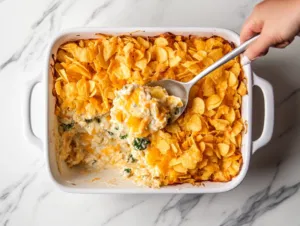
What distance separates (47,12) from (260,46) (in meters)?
0.66

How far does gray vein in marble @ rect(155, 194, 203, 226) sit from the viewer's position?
155cm

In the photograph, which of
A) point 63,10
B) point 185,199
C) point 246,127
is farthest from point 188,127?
point 63,10

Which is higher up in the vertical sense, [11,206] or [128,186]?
[128,186]

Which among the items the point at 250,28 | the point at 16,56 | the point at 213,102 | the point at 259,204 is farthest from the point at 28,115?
the point at 259,204

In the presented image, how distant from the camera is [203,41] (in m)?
1.40

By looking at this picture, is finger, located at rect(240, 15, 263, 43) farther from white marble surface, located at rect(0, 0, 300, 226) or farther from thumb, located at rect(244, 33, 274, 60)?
white marble surface, located at rect(0, 0, 300, 226)

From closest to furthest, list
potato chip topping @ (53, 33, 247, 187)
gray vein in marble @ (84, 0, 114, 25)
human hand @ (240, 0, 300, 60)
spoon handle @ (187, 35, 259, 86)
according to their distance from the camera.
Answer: human hand @ (240, 0, 300, 60) < spoon handle @ (187, 35, 259, 86) < potato chip topping @ (53, 33, 247, 187) < gray vein in marble @ (84, 0, 114, 25)

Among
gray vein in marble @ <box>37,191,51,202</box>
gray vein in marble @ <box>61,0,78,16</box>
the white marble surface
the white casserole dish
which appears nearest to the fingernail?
the white casserole dish

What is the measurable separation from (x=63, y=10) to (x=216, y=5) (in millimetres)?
444

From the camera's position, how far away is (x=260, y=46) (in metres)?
1.20

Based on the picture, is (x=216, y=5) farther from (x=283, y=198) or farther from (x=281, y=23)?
(x=283, y=198)

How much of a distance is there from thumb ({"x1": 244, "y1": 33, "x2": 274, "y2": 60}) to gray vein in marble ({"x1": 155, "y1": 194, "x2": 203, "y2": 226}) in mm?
495

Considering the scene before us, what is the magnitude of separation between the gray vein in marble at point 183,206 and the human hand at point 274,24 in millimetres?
495

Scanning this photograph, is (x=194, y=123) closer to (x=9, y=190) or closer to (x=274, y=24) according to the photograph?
(x=274, y=24)
